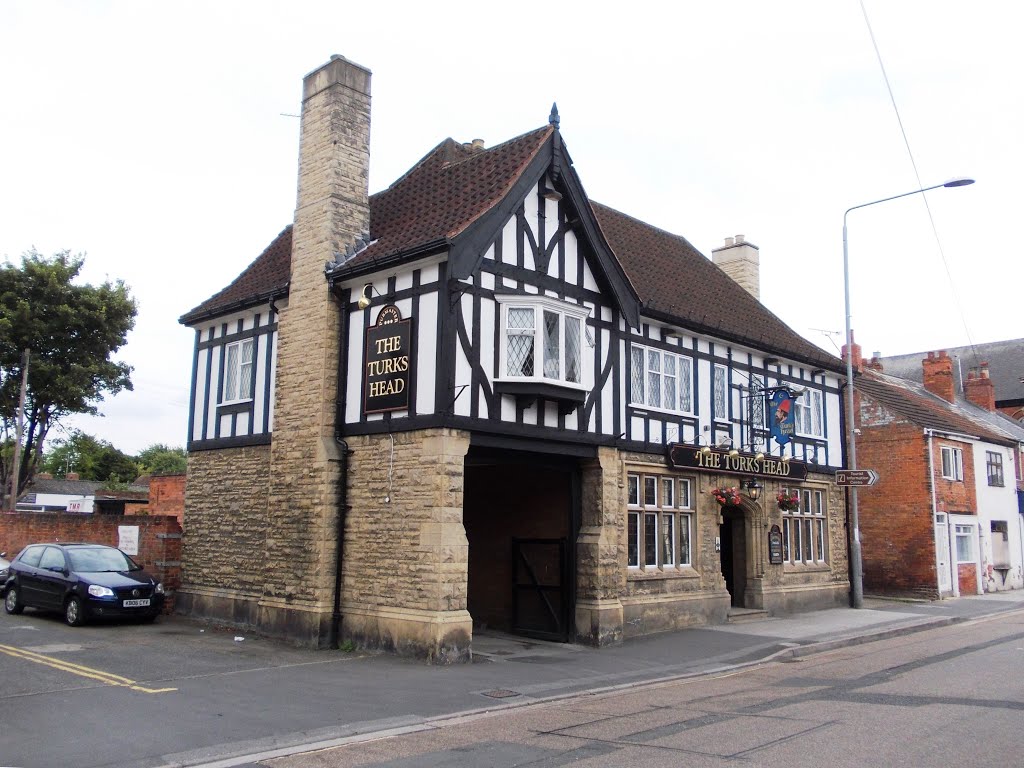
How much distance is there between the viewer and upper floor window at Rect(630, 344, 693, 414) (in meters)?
18.8

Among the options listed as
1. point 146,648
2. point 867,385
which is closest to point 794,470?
point 867,385

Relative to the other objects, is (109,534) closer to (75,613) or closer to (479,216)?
(75,613)

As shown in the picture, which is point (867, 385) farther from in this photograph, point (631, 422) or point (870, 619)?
point (631, 422)

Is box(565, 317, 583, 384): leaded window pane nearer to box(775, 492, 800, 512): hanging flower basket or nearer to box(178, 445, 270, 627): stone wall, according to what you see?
box(178, 445, 270, 627): stone wall

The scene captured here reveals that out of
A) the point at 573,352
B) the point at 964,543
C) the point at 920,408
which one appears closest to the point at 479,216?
the point at 573,352

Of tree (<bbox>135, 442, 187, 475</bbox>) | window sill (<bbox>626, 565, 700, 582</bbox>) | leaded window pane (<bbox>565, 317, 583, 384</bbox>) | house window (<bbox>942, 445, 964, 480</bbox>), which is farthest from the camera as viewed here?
tree (<bbox>135, 442, 187, 475</bbox>)

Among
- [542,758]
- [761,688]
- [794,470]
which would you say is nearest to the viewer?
[542,758]

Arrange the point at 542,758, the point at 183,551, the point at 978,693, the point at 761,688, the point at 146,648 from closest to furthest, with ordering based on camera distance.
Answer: the point at 542,758 → the point at 978,693 → the point at 761,688 → the point at 146,648 → the point at 183,551

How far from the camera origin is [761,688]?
12336mm

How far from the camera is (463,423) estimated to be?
1458 centimetres

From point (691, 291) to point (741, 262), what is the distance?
620 centimetres

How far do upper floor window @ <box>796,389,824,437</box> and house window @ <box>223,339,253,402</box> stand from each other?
14.0m

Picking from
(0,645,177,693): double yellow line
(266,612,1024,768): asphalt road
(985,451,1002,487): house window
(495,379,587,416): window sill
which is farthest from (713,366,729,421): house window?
(985,451,1002,487): house window

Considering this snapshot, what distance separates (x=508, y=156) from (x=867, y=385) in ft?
60.2
